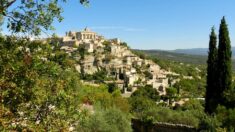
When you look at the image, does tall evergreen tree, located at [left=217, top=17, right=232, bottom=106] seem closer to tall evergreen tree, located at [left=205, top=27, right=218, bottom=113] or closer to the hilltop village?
tall evergreen tree, located at [left=205, top=27, right=218, bottom=113]

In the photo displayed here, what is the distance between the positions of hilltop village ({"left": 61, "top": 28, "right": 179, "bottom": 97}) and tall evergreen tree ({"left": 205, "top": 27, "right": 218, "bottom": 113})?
135 feet

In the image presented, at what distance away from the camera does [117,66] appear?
91688mm

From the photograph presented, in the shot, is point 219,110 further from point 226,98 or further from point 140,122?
point 140,122

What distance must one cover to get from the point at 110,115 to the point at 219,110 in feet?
20.5

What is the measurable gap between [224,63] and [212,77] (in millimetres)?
1181

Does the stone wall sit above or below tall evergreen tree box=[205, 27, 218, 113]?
below

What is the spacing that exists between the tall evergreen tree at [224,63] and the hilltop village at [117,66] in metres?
42.2

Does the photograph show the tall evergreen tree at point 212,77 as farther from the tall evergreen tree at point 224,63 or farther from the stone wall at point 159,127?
the stone wall at point 159,127

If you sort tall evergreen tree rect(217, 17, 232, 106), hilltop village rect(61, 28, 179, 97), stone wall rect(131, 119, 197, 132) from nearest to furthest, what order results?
stone wall rect(131, 119, 197, 132) < tall evergreen tree rect(217, 17, 232, 106) < hilltop village rect(61, 28, 179, 97)

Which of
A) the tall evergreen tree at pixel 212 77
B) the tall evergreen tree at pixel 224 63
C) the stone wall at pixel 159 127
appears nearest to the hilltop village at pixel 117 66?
the tall evergreen tree at pixel 212 77

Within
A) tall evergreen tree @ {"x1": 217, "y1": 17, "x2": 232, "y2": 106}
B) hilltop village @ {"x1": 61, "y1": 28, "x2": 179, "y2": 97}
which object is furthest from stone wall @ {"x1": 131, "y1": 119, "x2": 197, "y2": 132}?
hilltop village @ {"x1": 61, "y1": 28, "x2": 179, "y2": 97}

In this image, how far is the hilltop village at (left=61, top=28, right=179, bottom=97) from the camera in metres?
79.5

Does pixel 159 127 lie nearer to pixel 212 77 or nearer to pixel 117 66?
pixel 212 77

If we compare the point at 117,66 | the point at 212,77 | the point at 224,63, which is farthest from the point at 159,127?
the point at 117,66
